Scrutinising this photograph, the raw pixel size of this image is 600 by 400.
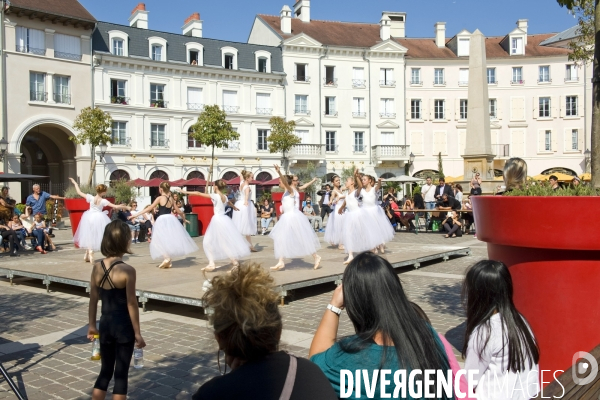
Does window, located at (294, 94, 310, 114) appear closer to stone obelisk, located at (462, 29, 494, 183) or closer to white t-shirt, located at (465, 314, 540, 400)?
stone obelisk, located at (462, 29, 494, 183)

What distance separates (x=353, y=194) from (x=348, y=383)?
35.1 ft

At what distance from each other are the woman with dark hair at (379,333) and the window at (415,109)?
169 ft

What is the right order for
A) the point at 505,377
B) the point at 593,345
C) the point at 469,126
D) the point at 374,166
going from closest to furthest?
the point at 505,377
the point at 593,345
the point at 469,126
the point at 374,166

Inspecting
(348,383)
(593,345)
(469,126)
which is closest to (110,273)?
(348,383)

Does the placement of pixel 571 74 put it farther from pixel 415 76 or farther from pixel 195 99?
pixel 195 99

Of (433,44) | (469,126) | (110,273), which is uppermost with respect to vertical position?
(433,44)

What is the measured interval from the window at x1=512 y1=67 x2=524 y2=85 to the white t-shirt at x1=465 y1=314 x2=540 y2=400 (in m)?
53.3

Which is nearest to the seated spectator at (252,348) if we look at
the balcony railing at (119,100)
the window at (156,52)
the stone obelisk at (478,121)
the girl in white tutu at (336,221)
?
the girl in white tutu at (336,221)

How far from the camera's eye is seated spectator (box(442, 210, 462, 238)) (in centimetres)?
1982

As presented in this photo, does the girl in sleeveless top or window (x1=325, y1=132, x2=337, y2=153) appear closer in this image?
the girl in sleeveless top

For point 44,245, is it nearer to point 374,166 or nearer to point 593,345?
point 593,345

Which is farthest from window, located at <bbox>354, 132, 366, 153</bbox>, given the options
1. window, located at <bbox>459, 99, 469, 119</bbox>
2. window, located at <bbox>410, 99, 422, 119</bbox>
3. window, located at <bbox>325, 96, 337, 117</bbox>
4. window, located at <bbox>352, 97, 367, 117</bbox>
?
window, located at <bbox>459, 99, 469, 119</bbox>

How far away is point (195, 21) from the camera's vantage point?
47.7 m

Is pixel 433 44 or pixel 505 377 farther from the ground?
pixel 433 44
